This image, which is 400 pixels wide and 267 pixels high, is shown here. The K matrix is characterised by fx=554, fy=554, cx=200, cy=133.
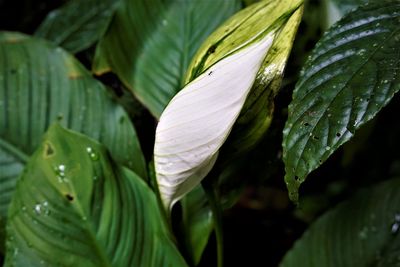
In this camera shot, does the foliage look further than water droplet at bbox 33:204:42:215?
No

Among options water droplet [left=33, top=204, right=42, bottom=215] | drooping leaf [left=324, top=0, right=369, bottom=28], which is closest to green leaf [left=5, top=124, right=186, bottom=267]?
water droplet [left=33, top=204, right=42, bottom=215]

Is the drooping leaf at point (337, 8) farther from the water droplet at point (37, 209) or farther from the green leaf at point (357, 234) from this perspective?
the water droplet at point (37, 209)

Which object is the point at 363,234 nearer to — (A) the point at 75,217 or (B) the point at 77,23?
(A) the point at 75,217

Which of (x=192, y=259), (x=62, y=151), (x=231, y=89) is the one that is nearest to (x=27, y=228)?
(x=62, y=151)

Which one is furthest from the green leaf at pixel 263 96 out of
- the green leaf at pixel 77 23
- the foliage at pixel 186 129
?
the green leaf at pixel 77 23

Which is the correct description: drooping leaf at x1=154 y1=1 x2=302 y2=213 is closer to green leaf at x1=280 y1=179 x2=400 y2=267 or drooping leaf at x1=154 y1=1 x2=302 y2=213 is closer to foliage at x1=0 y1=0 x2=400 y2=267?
foliage at x1=0 y1=0 x2=400 y2=267

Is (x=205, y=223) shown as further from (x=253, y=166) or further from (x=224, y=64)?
(x=224, y=64)

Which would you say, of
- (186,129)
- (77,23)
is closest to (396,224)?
(186,129)
